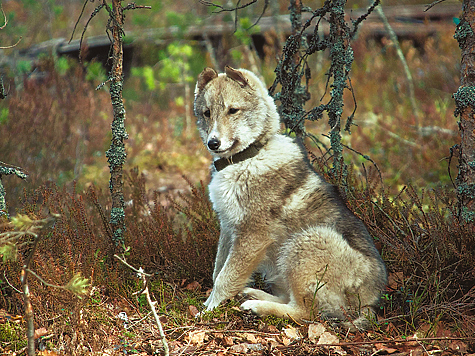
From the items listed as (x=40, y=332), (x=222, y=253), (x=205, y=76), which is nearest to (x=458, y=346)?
(x=222, y=253)

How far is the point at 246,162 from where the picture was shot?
12.7ft

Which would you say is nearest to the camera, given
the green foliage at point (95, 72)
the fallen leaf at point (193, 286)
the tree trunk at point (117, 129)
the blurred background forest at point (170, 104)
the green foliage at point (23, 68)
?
the tree trunk at point (117, 129)

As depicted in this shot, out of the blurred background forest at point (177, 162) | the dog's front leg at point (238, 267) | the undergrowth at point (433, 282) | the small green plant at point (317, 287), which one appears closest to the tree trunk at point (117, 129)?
the blurred background forest at point (177, 162)

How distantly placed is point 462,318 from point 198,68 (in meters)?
10.1

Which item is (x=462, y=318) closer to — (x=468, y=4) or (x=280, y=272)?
(x=280, y=272)

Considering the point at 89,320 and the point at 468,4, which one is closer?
the point at 89,320

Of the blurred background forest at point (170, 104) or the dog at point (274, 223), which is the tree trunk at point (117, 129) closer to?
the dog at point (274, 223)

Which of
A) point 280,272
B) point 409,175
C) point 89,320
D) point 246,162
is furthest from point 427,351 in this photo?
point 409,175

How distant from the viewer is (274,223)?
3.67 m

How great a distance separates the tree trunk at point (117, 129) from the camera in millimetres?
3527

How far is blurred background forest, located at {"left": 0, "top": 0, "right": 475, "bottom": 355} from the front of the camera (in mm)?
3443

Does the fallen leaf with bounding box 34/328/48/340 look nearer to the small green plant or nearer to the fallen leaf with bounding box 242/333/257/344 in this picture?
the fallen leaf with bounding box 242/333/257/344

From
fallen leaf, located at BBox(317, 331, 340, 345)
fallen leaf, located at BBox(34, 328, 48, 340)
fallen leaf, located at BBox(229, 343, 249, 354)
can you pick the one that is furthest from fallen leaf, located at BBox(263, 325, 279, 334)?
fallen leaf, located at BBox(34, 328, 48, 340)

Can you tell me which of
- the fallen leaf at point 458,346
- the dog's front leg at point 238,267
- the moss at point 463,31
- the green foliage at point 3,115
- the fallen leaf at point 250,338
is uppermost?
the green foliage at point 3,115
